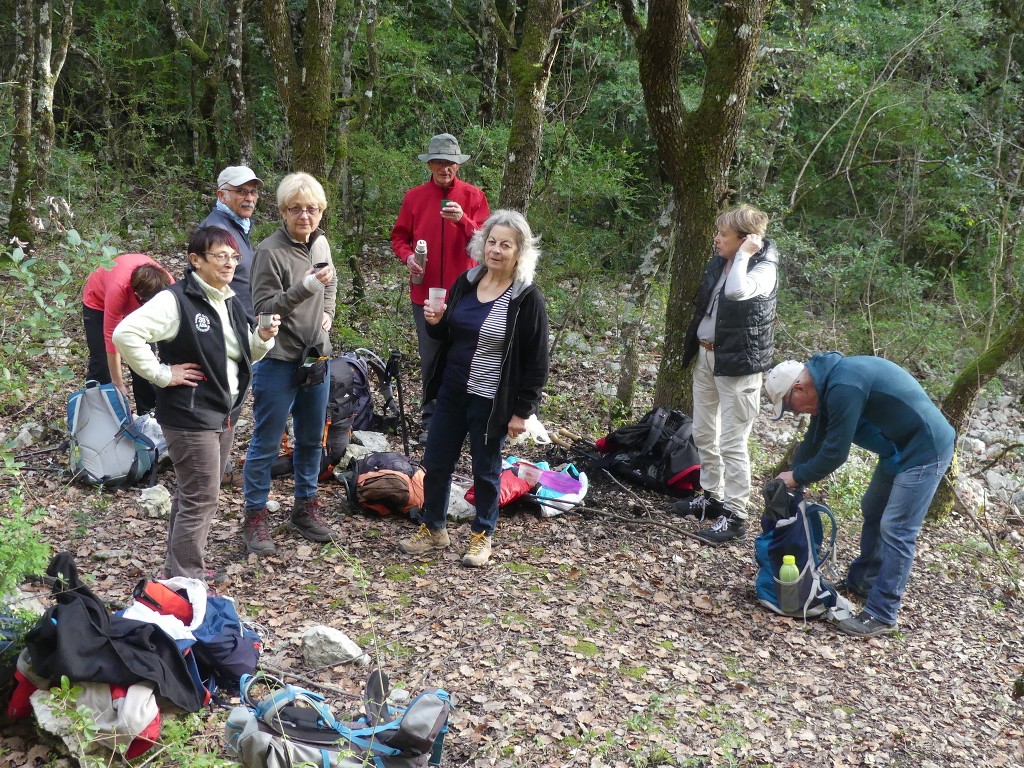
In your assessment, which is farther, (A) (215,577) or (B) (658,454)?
(B) (658,454)

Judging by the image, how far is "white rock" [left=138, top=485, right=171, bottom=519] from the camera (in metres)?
5.03

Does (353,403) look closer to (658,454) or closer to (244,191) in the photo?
(244,191)

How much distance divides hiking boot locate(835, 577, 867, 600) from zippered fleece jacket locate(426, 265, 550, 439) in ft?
8.05

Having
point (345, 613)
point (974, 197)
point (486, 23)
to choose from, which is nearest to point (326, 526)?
point (345, 613)

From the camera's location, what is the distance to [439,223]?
6.03 metres

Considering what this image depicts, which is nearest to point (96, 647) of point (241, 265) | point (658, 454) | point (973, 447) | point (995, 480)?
point (241, 265)

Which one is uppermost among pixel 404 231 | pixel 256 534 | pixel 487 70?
pixel 487 70

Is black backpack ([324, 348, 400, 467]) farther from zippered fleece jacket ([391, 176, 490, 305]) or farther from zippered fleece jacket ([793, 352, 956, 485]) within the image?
zippered fleece jacket ([793, 352, 956, 485])

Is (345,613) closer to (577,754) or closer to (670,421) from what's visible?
(577,754)

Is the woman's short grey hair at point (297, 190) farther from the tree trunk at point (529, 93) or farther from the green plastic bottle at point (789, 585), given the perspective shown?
the green plastic bottle at point (789, 585)

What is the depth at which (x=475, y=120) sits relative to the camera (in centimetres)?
1202

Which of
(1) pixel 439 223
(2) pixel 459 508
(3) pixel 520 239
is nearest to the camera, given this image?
(3) pixel 520 239

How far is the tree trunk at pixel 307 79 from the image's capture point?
7234 mm

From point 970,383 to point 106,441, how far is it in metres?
6.94
